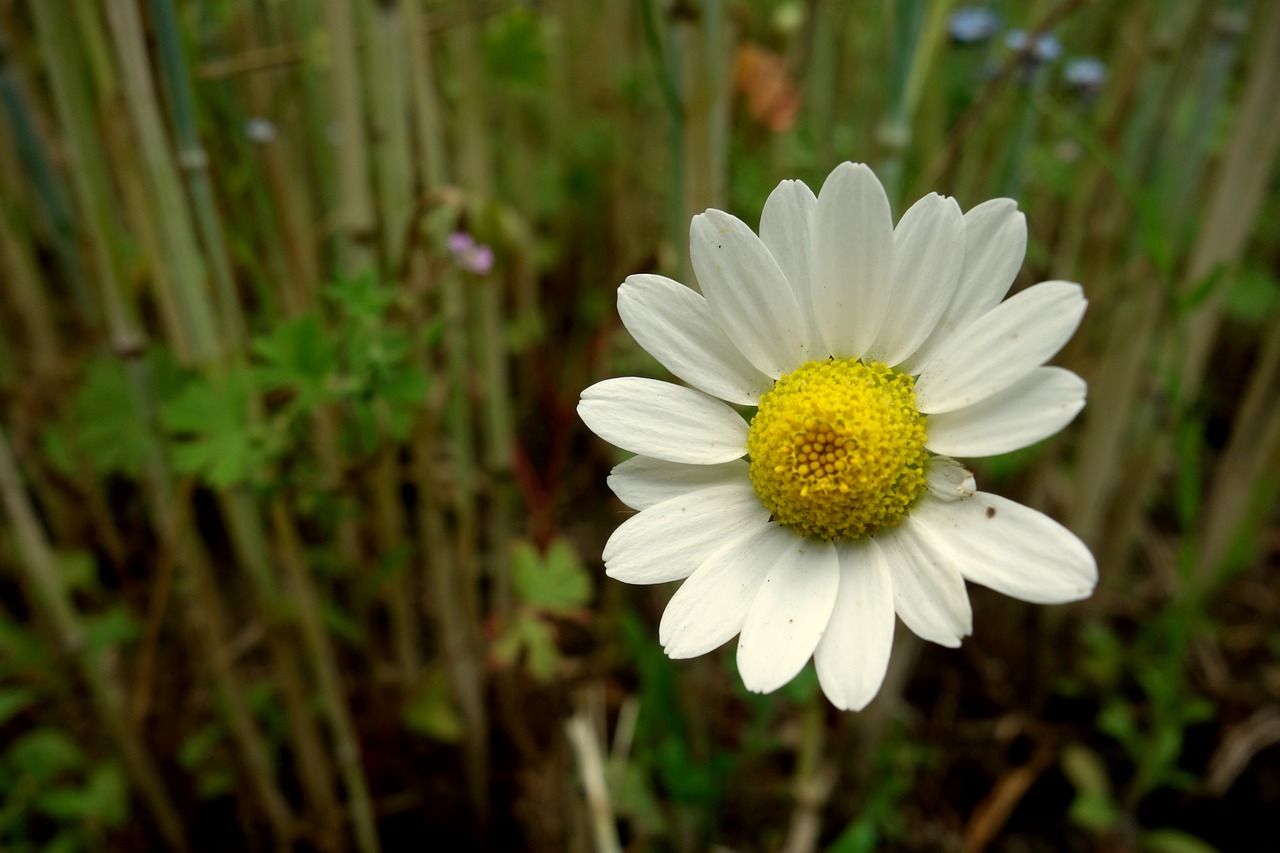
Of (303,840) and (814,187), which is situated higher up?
(814,187)

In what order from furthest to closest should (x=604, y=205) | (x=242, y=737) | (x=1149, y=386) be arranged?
(x=604, y=205) → (x=1149, y=386) → (x=242, y=737)

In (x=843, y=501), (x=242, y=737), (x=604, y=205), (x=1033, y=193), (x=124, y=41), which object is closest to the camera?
(x=843, y=501)

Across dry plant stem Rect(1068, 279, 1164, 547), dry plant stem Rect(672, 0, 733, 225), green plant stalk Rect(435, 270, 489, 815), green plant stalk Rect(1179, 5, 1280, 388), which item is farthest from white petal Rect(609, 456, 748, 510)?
dry plant stem Rect(1068, 279, 1164, 547)

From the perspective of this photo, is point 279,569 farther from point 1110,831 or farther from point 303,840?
point 1110,831

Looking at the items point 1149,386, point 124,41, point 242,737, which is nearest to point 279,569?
point 242,737

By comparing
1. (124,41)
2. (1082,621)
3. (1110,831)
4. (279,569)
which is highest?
(124,41)

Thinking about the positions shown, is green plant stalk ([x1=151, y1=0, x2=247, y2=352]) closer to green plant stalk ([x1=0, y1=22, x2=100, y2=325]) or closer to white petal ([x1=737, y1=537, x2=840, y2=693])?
green plant stalk ([x1=0, y1=22, x2=100, y2=325])
